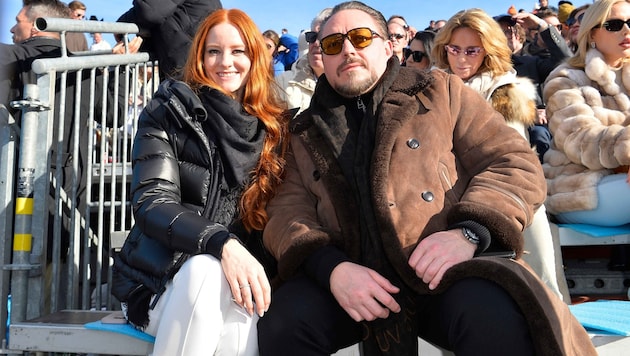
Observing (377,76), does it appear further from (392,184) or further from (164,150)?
(164,150)

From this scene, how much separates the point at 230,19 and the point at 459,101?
3.78 feet

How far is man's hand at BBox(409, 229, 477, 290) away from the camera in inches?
82.0

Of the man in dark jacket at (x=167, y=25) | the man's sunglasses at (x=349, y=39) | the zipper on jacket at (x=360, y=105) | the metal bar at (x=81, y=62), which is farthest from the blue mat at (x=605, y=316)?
the man in dark jacket at (x=167, y=25)

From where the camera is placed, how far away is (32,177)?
3061mm

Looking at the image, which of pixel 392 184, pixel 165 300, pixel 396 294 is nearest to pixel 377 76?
pixel 392 184

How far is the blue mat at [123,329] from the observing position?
2.40 m

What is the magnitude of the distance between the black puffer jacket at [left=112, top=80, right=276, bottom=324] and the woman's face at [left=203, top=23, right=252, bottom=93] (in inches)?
6.4

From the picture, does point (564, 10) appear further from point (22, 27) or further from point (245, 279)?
point (245, 279)

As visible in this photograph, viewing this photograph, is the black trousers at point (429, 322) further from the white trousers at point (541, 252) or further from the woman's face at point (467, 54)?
the woman's face at point (467, 54)

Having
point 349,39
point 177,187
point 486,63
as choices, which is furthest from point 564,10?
point 177,187

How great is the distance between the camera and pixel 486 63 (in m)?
3.90

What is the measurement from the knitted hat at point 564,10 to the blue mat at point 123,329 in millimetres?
7051

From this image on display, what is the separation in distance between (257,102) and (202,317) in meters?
1.12

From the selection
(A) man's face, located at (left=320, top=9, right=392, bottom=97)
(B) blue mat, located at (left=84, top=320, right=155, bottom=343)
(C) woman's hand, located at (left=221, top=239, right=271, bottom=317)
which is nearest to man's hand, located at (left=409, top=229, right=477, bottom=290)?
(C) woman's hand, located at (left=221, top=239, right=271, bottom=317)
